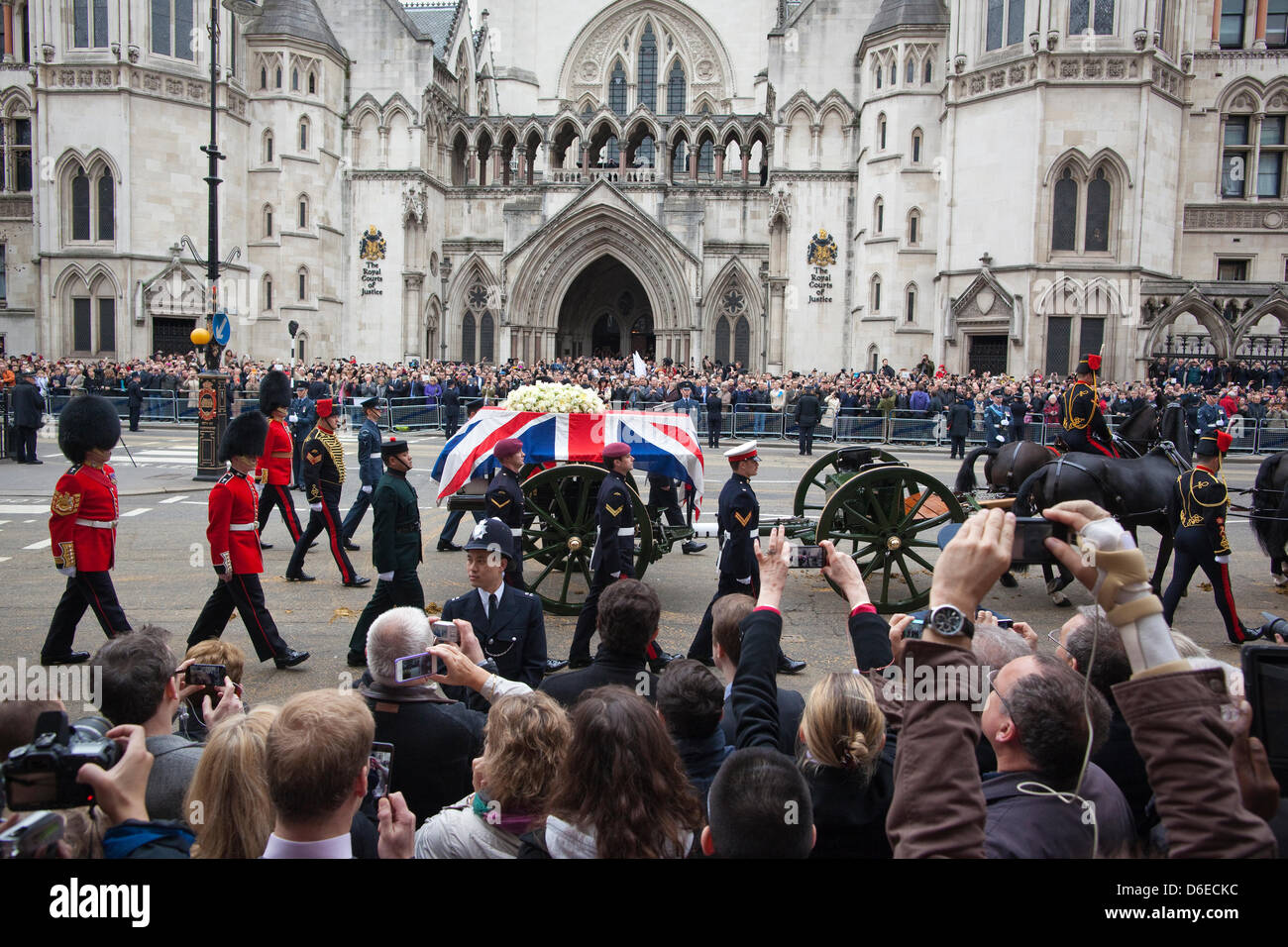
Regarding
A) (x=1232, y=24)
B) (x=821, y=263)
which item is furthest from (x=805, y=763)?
(x=1232, y=24)

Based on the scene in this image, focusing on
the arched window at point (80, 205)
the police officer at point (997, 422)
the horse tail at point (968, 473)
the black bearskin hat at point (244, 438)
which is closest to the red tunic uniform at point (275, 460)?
the black bearskin hat at point (244, 438)

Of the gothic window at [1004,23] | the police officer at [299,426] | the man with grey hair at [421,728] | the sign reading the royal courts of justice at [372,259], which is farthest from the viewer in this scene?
the sign reading the royal courts of justice at [372,259]

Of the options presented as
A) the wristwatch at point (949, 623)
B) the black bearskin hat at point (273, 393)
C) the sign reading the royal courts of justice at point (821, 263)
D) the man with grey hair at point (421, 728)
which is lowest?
the man with grey hair at point (421, 728)

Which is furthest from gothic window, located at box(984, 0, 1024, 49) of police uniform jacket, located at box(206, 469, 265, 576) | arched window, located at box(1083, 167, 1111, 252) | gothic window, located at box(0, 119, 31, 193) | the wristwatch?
gothic window, located at box(0, 119, 31, 193)

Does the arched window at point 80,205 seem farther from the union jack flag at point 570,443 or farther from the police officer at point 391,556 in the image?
the police officer at point 391,556

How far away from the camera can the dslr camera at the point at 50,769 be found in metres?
2.33

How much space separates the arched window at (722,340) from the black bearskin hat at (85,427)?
34.8 meters

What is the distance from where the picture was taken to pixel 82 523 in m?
7.15

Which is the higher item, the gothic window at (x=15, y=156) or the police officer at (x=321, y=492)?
the gothic window at (x=15, y=156)

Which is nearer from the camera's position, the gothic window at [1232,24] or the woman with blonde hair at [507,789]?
the woman with blonde hair at [507,789]

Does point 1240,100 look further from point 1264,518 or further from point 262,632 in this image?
point 262,632

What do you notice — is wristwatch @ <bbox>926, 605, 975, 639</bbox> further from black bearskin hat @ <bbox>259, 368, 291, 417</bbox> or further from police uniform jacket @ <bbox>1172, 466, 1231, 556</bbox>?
black bearskin hat @ <bbox>259, 368, 291, 417</bbox>

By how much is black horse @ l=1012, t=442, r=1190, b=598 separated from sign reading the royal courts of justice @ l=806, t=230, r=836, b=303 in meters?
29.5

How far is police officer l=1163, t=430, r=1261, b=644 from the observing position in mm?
8125
